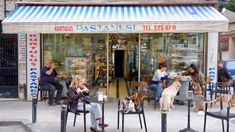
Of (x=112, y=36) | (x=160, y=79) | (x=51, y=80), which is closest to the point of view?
(x=160, y=79)

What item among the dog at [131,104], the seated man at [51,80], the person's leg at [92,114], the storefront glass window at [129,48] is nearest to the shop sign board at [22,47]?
the seated man at [51,80]

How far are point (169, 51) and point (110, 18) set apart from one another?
287cm

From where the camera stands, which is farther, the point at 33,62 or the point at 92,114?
the point at 33,62

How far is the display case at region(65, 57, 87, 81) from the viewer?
12.1 meters

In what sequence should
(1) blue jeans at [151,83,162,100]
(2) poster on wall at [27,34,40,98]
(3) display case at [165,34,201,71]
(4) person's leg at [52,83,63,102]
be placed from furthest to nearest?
(3) display case at [165,34,201,71]
(2) poster on wall at [27,34,40,98]
(4) person's leg at [52,83,63,102]
(1) blue jeans at [151,83,162,100]

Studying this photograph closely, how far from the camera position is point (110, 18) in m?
10.1

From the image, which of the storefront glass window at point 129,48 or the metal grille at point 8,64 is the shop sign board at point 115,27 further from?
the storefront glass window at point 129,48

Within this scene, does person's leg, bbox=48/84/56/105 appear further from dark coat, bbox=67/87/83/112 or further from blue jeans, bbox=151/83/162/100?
dark coat, bbox=67/87/83/112

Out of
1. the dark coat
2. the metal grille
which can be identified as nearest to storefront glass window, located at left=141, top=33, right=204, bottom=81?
the metal grille

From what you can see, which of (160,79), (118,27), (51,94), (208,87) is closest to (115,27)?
(118,27)

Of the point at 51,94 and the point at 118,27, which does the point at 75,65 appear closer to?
the point at 51,94

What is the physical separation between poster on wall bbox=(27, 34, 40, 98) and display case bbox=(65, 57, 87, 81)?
3.26 feet

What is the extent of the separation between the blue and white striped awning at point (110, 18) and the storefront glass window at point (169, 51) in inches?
47.4

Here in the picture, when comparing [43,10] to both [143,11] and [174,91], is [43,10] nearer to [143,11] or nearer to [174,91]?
[143,11]
